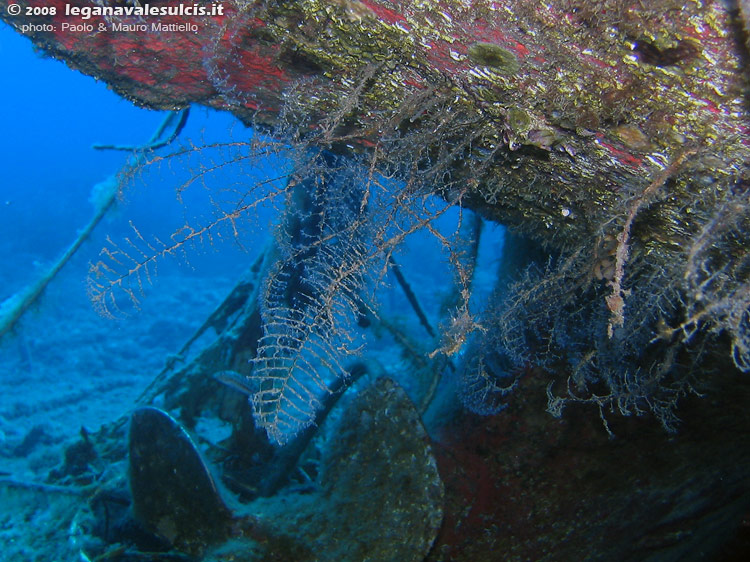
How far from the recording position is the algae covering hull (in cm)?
153

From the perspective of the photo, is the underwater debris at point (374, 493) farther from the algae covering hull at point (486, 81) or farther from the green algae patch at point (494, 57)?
the green algae patch at point (494, 57)

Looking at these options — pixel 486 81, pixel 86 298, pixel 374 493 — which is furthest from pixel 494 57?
pixel 86 298

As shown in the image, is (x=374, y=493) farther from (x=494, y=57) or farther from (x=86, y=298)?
(x=86, y=298)

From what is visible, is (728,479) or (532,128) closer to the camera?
(532,128)

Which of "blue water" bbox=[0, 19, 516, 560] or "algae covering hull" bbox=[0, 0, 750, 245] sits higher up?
"algae covering hull" bbox=[0, 0, 750, 245]

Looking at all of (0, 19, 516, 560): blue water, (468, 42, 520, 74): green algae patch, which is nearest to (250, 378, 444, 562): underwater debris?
(0, 19, 516, 560): blue water

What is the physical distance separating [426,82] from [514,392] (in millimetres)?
2246

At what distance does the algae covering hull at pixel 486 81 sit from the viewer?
1.53m

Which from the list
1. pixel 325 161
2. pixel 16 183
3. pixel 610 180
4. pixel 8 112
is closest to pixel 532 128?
pixel 610 180

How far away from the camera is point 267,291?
289 cm

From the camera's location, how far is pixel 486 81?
1848 mm

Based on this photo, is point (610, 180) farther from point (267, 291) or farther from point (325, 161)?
point (267, 291)

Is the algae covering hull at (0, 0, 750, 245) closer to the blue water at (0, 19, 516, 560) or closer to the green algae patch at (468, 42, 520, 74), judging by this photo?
the green algae patch at (468, 42, 520, 74)

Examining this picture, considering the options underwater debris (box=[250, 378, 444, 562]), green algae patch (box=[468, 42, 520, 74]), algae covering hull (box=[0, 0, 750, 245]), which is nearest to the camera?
algae covering hull (box=[0, 0, 750, 245])
